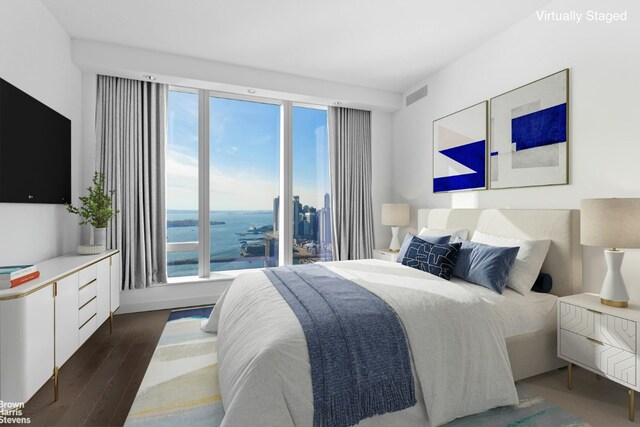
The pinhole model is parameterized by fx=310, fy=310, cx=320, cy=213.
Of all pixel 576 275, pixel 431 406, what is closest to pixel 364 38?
pixel 576 275

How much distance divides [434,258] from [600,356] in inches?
45.0

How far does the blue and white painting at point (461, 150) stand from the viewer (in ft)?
10.5

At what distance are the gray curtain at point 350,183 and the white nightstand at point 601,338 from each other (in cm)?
275

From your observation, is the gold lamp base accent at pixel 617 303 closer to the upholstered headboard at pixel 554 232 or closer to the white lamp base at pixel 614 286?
the white lamp base at pixel 614 286

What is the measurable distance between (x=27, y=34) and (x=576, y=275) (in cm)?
457

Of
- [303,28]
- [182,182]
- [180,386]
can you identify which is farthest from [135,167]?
[180,386]

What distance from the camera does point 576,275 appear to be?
2324 mm

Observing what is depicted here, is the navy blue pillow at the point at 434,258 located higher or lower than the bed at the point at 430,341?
higher

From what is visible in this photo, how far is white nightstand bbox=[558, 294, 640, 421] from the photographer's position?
1.70m

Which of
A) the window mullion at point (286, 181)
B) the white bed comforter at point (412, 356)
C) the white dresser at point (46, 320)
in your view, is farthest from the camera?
the window mullion at point (286, 181)

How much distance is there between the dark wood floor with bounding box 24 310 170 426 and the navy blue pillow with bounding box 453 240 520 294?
2501 millimetres

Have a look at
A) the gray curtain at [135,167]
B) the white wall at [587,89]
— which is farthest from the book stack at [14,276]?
the white wall at [587,89]

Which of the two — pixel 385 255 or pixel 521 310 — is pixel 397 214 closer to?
pixel 385 255

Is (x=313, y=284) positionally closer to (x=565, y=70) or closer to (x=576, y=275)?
(x=576, y=275)
